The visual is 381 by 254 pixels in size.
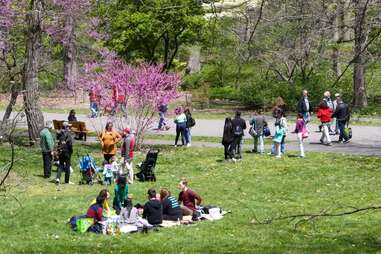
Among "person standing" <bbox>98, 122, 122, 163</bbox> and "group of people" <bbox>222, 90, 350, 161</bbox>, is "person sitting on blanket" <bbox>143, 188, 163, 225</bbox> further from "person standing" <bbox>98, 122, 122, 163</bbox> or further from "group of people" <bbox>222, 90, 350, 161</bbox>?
"group of people" <bbox>222, 90, 350, 161</bbox>

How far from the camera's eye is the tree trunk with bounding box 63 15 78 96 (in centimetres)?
2705

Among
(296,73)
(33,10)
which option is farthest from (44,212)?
(296,73)

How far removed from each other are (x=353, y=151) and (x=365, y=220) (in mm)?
Result: 8311

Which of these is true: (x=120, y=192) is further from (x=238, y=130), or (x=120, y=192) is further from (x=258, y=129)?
(x=258, y=129)

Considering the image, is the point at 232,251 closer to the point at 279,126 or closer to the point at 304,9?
the point at 304,9

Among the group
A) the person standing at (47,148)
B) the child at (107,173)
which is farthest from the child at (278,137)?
the person standing at (47,148)

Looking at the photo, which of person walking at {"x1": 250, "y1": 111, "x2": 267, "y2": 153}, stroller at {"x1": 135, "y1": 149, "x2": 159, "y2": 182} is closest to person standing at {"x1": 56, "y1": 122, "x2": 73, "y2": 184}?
stroller at {"x1": 135, "y1": 149, "x2": 159, "y2": 182}

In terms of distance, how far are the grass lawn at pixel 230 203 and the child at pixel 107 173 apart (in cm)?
35

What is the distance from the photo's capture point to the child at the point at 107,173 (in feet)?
62.5

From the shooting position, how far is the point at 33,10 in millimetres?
22906

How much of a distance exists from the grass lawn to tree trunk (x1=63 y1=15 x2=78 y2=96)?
5.08m

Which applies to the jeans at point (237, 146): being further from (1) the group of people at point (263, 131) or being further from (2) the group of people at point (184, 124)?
(2) the group of people at point (184, 124)

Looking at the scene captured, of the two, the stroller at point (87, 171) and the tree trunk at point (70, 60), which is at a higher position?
the tree trunk at point (70, 60)

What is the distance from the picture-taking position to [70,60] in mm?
43188
